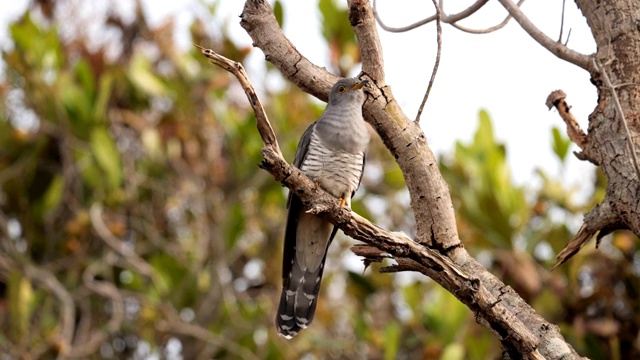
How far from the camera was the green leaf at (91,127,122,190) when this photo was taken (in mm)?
5680

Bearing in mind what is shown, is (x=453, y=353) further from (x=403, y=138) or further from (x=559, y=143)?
(x=403, y=138)

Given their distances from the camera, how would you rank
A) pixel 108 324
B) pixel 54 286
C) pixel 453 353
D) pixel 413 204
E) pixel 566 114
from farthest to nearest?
pixel 108 324 < pixel 54 286 < pixel 453 353 < pixel 566 114 < pixel 413 204

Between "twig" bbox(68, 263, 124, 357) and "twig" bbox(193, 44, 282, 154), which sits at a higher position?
"twig" bbox(193, 44, 282, 154)

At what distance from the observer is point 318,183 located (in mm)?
3711

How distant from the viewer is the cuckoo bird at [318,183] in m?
3.75

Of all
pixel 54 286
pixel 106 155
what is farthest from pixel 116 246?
pixel 106 155

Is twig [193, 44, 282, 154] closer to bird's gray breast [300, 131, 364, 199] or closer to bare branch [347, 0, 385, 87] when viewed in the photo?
bare branch [347, 0, 385, 87]

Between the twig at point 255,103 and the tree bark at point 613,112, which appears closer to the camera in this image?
the twig at point 255,103

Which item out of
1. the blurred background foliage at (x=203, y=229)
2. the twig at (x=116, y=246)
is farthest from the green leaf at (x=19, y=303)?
the twig at (x=116, y=246)

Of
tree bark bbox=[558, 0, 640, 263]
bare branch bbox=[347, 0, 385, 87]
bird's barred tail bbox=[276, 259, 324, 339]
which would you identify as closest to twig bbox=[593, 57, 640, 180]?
tree bark bbox=[558, 0, 640, 263]

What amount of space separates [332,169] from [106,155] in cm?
243

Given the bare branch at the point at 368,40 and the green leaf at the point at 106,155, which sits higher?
the bare branch at the point at 368,40

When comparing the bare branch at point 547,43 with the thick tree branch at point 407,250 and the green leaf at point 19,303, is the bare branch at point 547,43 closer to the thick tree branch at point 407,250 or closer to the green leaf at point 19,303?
the thick tree branch at point 407,250

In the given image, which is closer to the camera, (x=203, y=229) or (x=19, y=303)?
(x=19, y=303)
